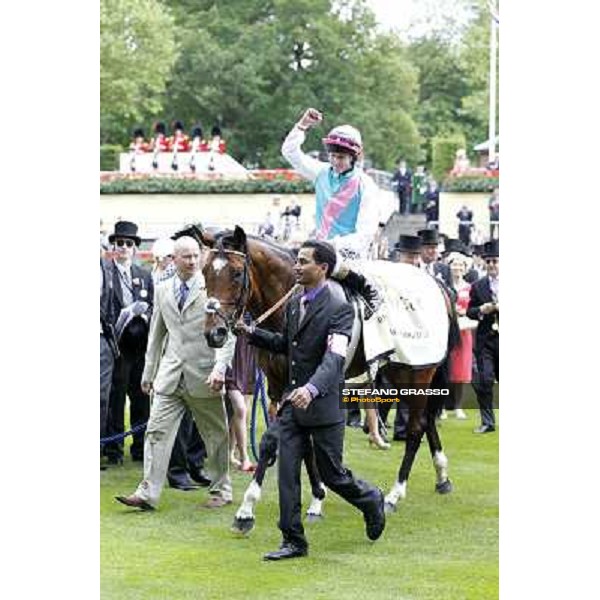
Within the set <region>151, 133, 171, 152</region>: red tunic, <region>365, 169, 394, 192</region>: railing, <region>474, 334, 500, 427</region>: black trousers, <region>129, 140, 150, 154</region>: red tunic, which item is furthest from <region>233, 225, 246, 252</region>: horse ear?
<region>129, 140, 150, 154</region>: red tunic

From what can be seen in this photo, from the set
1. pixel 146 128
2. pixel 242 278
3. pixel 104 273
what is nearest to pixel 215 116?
pixel 146 128

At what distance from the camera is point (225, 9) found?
129ft

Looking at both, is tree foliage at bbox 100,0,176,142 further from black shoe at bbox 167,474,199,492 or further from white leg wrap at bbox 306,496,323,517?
white leg wrap at bbox 306,496,323,517

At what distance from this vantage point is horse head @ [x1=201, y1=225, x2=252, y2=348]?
26.1 feet

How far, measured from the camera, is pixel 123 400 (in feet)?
36.3

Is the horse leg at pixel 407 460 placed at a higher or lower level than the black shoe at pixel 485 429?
higher

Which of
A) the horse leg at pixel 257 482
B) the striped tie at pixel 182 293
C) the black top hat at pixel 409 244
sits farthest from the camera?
the black top hat at pixel 409 244

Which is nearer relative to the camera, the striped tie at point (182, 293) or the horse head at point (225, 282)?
the horse head at point (225, 282)

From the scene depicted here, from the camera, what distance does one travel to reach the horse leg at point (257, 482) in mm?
8102

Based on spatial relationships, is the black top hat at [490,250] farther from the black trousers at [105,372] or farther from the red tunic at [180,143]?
the red tunic at [180,143]

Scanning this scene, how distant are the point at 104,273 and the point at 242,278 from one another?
105 inches

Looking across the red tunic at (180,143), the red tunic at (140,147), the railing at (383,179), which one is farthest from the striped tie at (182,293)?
the red tunic at (140,147)

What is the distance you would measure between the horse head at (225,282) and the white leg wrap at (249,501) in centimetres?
94
